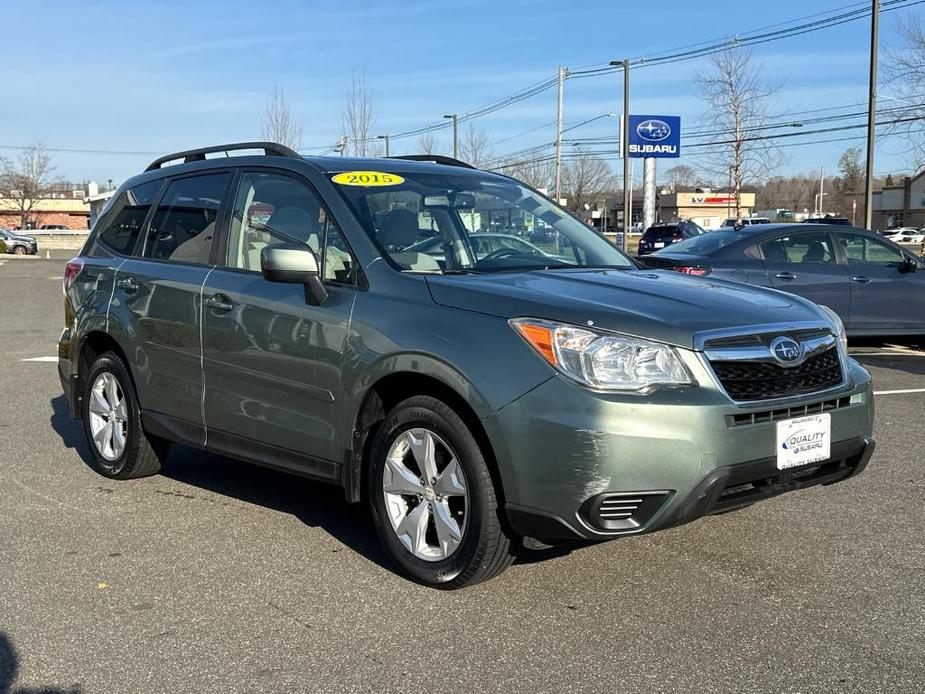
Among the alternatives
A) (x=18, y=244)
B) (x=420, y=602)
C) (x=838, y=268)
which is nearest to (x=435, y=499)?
(x=420, y=602)

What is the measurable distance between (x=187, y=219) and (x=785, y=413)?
3.40 metres

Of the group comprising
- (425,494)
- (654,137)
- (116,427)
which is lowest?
(116,427)

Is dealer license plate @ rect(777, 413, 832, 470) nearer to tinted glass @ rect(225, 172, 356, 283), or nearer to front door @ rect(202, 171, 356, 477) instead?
front door @ rect(202, 171, 356, 477)

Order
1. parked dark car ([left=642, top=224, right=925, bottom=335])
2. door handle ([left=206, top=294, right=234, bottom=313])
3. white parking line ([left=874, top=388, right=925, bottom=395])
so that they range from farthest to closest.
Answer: parked dark car ([left=642, top=224, right=925, bottom=335]) < white parking line ([left=874, top=388, right=925, bottom=395]) < door handle ([left=206, top=294, right=234, bottom=313])

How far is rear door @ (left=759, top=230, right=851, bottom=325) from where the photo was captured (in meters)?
11.5

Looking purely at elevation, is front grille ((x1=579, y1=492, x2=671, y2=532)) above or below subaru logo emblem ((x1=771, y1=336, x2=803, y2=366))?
below

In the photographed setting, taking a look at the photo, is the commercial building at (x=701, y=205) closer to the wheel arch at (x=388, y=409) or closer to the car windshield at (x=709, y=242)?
the car windshield at (x=709, y=242)

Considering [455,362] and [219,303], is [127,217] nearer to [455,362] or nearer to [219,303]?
[219,303]

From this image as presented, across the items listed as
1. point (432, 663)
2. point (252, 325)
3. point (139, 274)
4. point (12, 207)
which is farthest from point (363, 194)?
point (12, 207)

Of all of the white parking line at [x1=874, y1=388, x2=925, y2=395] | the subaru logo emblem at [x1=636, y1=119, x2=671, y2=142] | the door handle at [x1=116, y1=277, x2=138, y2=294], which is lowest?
the white parking line at [x1=874, y1=388, x2=925, y2=395]

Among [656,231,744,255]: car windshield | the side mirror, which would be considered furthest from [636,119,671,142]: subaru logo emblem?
the side mirror

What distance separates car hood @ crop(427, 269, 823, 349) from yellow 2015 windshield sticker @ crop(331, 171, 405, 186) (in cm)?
83

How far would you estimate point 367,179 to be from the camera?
15.9 ft

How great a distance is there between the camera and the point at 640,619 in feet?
12.4
